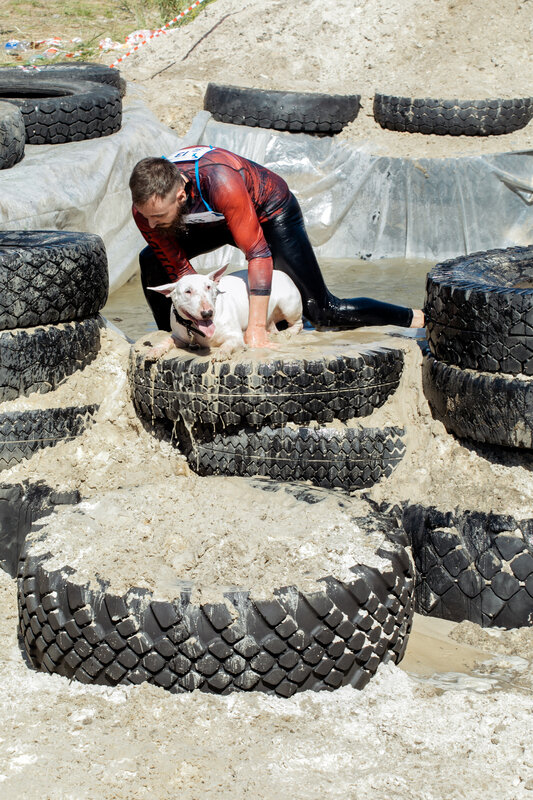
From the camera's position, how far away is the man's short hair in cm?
460

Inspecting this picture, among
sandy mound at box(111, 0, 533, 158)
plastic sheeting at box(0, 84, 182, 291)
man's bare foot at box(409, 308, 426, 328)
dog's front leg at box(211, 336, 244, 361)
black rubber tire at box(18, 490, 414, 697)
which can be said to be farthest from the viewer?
sandy mound at box(111, 0, 533, 158)

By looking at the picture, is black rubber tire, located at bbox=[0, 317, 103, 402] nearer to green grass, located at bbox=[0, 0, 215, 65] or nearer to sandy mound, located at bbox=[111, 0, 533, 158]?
sandy mound, located at bbox=[111, 0, 533, 158]

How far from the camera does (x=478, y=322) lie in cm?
394

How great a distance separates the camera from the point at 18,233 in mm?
5391

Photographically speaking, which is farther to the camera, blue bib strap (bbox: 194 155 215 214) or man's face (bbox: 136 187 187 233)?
blue bib strap (bbox: 194 155 215 214)

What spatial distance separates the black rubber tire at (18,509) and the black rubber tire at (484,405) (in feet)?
6.08

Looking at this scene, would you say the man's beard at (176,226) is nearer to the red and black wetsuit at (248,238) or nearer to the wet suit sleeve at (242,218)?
the red and black wetsuit at (248,238)

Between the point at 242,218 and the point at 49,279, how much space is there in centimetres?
109

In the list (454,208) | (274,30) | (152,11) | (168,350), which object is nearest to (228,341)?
(168,350)

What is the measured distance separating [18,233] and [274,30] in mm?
11226

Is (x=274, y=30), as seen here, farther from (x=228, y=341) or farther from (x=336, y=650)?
(x=336, y=650)

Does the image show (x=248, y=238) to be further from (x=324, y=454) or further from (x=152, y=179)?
(x=324, y=454)

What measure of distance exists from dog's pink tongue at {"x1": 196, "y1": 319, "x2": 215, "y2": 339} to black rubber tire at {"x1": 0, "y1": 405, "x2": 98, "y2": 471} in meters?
0.80

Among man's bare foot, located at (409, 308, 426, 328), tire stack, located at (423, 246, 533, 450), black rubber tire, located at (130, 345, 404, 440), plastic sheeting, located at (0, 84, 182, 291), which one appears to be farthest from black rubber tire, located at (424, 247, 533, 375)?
plastic sheeting, located at (0, 84, 182, 291)
